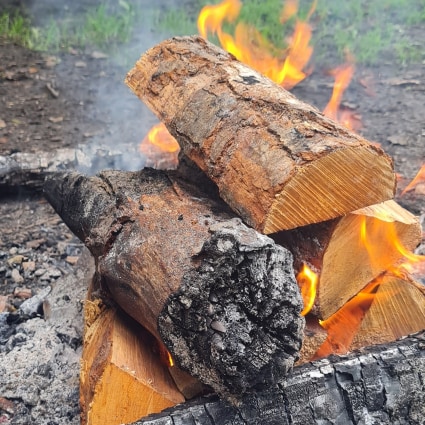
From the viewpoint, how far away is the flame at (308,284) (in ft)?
6.87

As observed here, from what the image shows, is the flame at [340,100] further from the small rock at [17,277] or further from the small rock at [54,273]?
the small rock at [17,277]

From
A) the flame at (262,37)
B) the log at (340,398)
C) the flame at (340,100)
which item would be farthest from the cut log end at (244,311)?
the flame at (262,37)

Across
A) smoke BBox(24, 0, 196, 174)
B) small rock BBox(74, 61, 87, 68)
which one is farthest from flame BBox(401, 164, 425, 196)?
small rock BBox(74, 61, 87, 68)

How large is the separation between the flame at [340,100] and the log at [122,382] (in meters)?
2.81

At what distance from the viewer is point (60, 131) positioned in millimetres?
4891

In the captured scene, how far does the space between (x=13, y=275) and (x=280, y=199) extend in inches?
70.4

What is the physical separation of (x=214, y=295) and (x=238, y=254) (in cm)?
14

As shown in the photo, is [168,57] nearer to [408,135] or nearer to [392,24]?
[408,135]

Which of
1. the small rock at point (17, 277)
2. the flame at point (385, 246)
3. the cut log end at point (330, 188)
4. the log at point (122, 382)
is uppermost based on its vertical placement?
the cut log end at point (330, 188)

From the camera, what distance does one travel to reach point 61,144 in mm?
4680

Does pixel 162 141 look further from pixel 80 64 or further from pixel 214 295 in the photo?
pixel 80 64

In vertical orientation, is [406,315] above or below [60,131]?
above

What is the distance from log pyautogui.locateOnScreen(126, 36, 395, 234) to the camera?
1.90 m

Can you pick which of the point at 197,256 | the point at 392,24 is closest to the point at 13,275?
the point at 197,256
